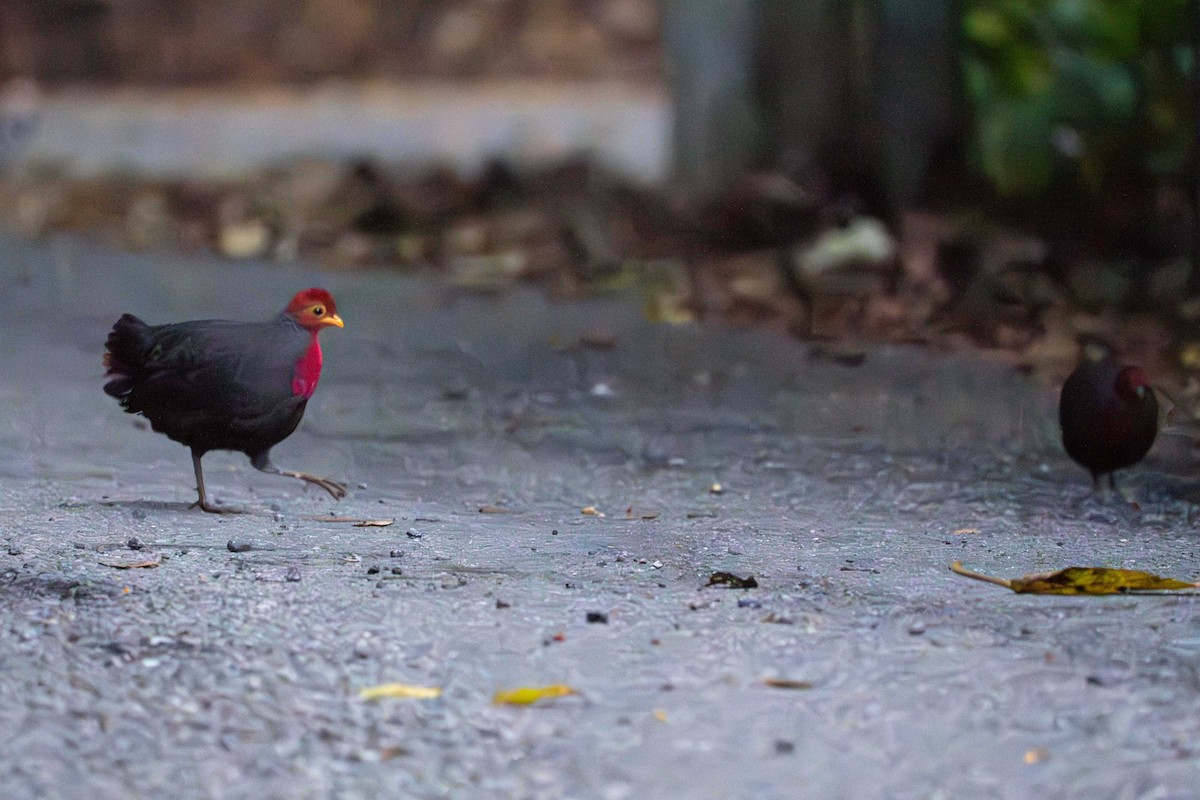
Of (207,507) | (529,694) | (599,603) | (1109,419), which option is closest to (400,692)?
(529,694)

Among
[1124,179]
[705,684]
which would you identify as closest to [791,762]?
[705,684]

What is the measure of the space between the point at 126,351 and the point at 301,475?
16.3 inches

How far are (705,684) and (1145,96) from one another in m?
4.00

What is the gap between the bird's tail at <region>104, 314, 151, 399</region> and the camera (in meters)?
3.08

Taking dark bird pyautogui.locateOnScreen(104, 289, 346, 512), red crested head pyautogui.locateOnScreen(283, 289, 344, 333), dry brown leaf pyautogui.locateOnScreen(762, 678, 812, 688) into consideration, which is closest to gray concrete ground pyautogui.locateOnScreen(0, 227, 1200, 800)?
dry brown leaf pyautogui.locateOnScreen(762, 678, 812, 688)

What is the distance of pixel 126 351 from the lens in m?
3.08

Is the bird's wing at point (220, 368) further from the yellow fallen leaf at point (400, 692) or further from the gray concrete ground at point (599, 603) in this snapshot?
the yellow fallen leaf at point (400, 692)

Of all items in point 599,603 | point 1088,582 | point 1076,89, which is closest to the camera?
point 599,603

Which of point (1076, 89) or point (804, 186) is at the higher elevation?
point (1076, 89)

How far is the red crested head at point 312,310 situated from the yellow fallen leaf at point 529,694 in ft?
3.56

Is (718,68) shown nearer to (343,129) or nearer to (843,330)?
(843,330)

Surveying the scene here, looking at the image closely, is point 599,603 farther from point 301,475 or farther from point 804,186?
point 804,186

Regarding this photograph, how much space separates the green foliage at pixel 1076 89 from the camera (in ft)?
18.2

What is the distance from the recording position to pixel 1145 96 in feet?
18.4
